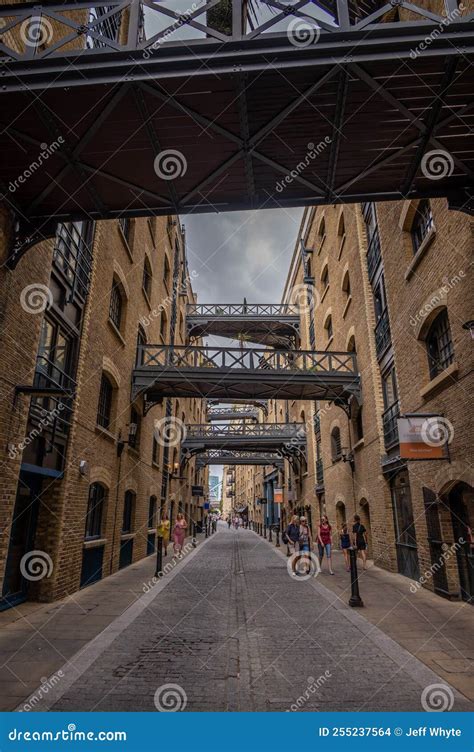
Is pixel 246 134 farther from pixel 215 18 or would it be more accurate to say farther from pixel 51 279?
pixel 51 279

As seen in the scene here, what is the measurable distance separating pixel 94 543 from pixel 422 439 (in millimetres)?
7223

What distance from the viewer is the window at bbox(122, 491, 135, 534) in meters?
13.5

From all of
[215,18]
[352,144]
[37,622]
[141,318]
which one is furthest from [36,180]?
[141,318]

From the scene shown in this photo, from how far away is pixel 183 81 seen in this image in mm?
4734

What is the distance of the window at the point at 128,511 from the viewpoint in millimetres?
13531

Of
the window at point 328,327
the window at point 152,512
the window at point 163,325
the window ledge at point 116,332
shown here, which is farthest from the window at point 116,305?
the window at point 328,327

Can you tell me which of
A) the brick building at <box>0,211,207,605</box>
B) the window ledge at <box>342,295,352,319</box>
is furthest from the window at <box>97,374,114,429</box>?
the window ledge at <box>342,295,352,319</box>

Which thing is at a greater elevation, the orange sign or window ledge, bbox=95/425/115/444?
window ledge, bbox=95/425/115/444

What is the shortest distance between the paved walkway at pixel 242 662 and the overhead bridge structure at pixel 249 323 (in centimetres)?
1891

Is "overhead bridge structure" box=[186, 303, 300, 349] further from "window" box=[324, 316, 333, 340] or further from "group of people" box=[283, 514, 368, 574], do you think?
"group of people" box=[283, 514, 368, 574]

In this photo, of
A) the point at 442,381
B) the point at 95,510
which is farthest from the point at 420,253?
the point at 95,510

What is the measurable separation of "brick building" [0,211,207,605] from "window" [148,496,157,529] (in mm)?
570

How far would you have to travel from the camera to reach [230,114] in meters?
5.25

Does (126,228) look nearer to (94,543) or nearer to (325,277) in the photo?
(94,543)
